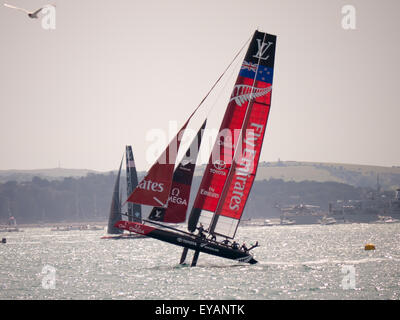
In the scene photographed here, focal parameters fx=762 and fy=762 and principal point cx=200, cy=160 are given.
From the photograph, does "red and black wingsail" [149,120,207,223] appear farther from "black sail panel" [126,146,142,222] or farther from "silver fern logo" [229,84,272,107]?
"black sail panel" [126,146,142,222]

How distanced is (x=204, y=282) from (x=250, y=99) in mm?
8490

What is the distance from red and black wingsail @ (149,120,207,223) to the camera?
33.3 m

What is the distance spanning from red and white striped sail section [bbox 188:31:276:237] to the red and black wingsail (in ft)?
2.55

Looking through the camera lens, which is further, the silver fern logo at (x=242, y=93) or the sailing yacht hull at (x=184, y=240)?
the silver fern logo at (x=242, y=93)

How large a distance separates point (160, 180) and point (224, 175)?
2.98 meters

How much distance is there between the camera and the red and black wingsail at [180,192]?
33344mm

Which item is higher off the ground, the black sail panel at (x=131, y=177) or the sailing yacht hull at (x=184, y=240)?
the sailing yacht hull at (x=184, y=240)

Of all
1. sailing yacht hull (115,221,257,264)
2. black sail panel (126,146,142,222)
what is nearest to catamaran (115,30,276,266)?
sailing yacht hull (115,221,257,264)

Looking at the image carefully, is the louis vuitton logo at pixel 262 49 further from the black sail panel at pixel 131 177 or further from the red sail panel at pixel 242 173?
the black sail panel at pixel 131 177

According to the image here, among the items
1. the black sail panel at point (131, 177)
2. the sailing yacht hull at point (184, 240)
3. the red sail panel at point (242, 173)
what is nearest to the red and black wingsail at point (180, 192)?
the sailing yacht hull at point (184, 240)

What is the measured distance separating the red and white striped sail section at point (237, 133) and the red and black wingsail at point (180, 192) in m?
0.78

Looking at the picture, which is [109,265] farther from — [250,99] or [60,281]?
[250,99]
